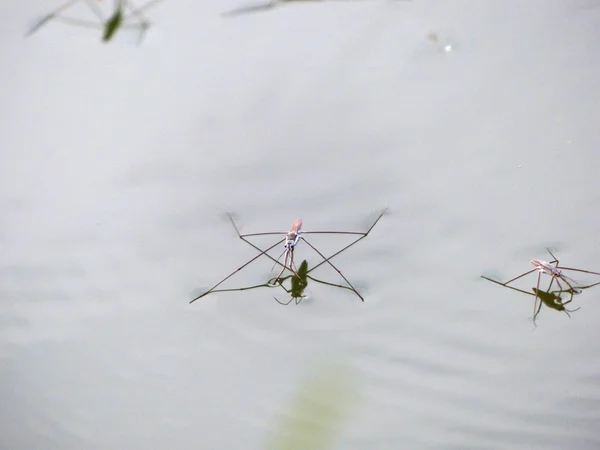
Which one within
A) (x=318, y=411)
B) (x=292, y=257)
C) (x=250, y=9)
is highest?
(x=250, y=9)

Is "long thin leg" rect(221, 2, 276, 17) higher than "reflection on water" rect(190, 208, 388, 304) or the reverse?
A: higher

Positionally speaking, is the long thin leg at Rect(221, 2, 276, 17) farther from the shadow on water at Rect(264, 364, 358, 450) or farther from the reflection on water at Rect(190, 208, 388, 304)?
the shadow on water at Rect(264, 364, 358, 450)

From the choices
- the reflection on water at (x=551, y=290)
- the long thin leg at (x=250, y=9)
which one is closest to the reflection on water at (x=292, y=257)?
the reflection on water at (x=551, y=290)

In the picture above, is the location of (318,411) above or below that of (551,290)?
below

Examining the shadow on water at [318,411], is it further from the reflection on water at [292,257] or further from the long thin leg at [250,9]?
the long thin leg at [250,9]

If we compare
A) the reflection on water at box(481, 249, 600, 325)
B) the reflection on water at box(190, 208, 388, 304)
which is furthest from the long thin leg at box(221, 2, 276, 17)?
the reflection on water at box(481, 249, 600, 325)

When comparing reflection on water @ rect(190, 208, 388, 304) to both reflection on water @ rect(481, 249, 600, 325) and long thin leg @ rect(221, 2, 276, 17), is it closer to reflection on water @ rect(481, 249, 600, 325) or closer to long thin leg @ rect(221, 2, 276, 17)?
reflection on water @ rect(481, 249, 600, 325)

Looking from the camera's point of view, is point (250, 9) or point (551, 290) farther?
point (250, 9)

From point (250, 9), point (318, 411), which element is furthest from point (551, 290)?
point (250, 9)

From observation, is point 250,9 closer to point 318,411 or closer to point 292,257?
point 292,257

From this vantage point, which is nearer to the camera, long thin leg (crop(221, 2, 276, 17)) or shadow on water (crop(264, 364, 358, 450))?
shadow on water (crop(264, 364, 358, 450))

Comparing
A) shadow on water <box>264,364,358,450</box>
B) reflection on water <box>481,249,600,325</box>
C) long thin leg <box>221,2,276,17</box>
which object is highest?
long thin leg <box>221,2,276,17</box>

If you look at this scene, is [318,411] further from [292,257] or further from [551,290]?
[551,290]
